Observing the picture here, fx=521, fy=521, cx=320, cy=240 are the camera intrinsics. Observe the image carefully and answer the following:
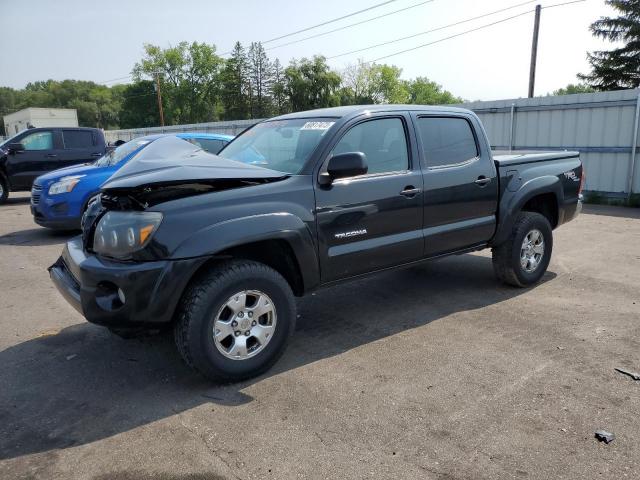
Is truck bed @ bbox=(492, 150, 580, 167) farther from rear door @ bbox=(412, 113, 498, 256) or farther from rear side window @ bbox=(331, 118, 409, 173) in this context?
rear side window @ bbox=(331, 118, 409, 173)

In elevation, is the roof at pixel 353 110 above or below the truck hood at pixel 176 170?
above

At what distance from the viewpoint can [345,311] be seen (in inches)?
197

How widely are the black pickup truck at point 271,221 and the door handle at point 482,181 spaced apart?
0.05 ft

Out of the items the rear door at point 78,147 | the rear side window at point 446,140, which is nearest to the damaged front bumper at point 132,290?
the rear side window at point 446,140

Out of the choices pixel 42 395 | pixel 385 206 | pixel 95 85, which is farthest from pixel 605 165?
pixel 95 85

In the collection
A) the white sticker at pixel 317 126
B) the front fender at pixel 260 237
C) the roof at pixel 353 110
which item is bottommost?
the front fender at pixel 260 237

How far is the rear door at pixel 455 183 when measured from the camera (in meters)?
4.60

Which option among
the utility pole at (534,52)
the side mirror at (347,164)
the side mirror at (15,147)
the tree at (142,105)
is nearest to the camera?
the side mirror at (347,164)

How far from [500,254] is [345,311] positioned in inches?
69.7

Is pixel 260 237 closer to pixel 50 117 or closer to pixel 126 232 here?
pixel 126 232

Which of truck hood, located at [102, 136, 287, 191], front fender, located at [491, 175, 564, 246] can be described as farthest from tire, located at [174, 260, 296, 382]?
front fender, located at [491, 175, 564, 246]

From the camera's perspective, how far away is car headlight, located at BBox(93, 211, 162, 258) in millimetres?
3209

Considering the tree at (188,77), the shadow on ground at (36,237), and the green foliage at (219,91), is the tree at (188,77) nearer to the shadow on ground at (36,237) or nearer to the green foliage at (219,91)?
the green foliage at (219,91)

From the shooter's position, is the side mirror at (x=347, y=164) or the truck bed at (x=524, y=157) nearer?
the side mirror at (x=347, y=164)
